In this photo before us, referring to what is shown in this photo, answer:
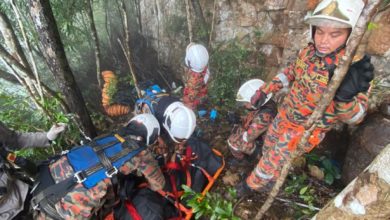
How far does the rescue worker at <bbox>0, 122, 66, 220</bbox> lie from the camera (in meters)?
2.66

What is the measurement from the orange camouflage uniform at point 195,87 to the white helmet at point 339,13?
267 centimetres

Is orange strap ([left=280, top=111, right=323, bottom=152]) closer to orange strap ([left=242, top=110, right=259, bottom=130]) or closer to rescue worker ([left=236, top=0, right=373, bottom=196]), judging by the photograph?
rescue worker ([left=236, top=0, right=373, bottom=196])

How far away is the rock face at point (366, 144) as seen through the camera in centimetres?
305

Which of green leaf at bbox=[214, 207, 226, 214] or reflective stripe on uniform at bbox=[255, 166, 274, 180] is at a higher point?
reflective stripe on uniform at bbox=[255, 166, 274, 180]

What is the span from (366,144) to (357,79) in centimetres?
124

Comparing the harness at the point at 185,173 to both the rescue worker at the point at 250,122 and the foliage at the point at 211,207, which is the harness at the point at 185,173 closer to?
the foliage at the point at 211,207

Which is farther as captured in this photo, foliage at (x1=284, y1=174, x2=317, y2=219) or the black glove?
foliage at (x1=284, y1=174, x2=317, y2=219)

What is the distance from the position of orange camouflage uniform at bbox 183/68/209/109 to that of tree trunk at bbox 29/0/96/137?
1.85 m

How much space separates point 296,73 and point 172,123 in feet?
5.21

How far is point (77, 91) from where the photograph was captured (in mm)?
3854

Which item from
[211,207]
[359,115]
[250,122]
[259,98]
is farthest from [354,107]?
[211,207]

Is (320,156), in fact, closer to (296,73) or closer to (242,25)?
(296,73)

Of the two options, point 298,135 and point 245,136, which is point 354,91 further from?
point 245,136

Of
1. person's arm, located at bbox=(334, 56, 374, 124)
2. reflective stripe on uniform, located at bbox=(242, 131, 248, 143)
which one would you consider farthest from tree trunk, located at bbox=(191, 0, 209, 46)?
person's arm, located at bbox=(334, 56, 374, 124)
